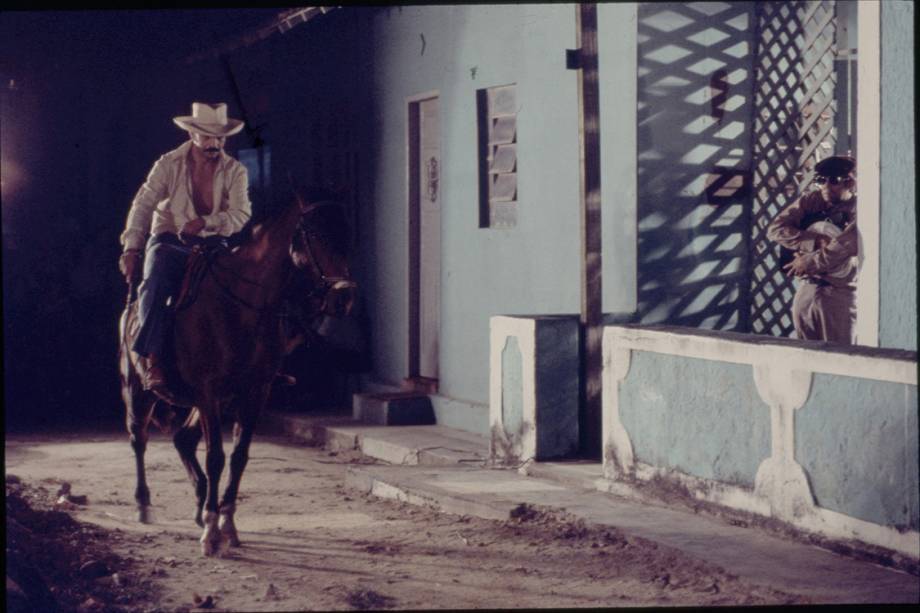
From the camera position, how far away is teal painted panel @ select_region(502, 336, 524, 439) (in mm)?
9414

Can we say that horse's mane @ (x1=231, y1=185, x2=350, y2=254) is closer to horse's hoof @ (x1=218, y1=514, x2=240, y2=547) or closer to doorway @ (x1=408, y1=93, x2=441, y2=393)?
horse's hoof @ (x1=218, y1=514, x2=240, y2=547)

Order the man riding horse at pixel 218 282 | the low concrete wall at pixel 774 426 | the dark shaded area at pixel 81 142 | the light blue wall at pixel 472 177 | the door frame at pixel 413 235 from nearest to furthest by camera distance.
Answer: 1. the low concrete wall at pixel 774 426
2. the man riding horse at pixel 218 282
3. the light blue wall at pixel 472 177
4. the door frame at pixel 413 235
5. the dark shaded area at pixel 81 142

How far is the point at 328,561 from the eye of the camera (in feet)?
23.8

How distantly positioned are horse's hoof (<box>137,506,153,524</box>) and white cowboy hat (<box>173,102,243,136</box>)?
2.27 meters

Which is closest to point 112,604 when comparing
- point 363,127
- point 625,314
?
point 625,314

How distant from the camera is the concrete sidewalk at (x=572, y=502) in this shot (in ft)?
20.0

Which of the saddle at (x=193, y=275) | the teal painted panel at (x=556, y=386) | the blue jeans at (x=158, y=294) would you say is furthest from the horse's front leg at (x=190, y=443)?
the teal painted panel at (x=556, y=386)

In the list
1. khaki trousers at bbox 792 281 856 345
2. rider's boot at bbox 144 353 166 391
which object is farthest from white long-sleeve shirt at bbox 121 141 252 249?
khaki trousers at bbox 792 281 856 345

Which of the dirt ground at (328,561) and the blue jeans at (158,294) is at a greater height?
the blue jeans at (158,294)

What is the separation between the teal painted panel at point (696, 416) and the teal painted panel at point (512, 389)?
117cm

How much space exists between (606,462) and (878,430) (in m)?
2.40

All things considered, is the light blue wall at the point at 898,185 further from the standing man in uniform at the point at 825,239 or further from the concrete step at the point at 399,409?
the concrete step at the point at 399,409

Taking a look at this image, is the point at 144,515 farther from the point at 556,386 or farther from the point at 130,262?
the point at 556,386

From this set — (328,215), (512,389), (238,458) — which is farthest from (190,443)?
(512,389)
